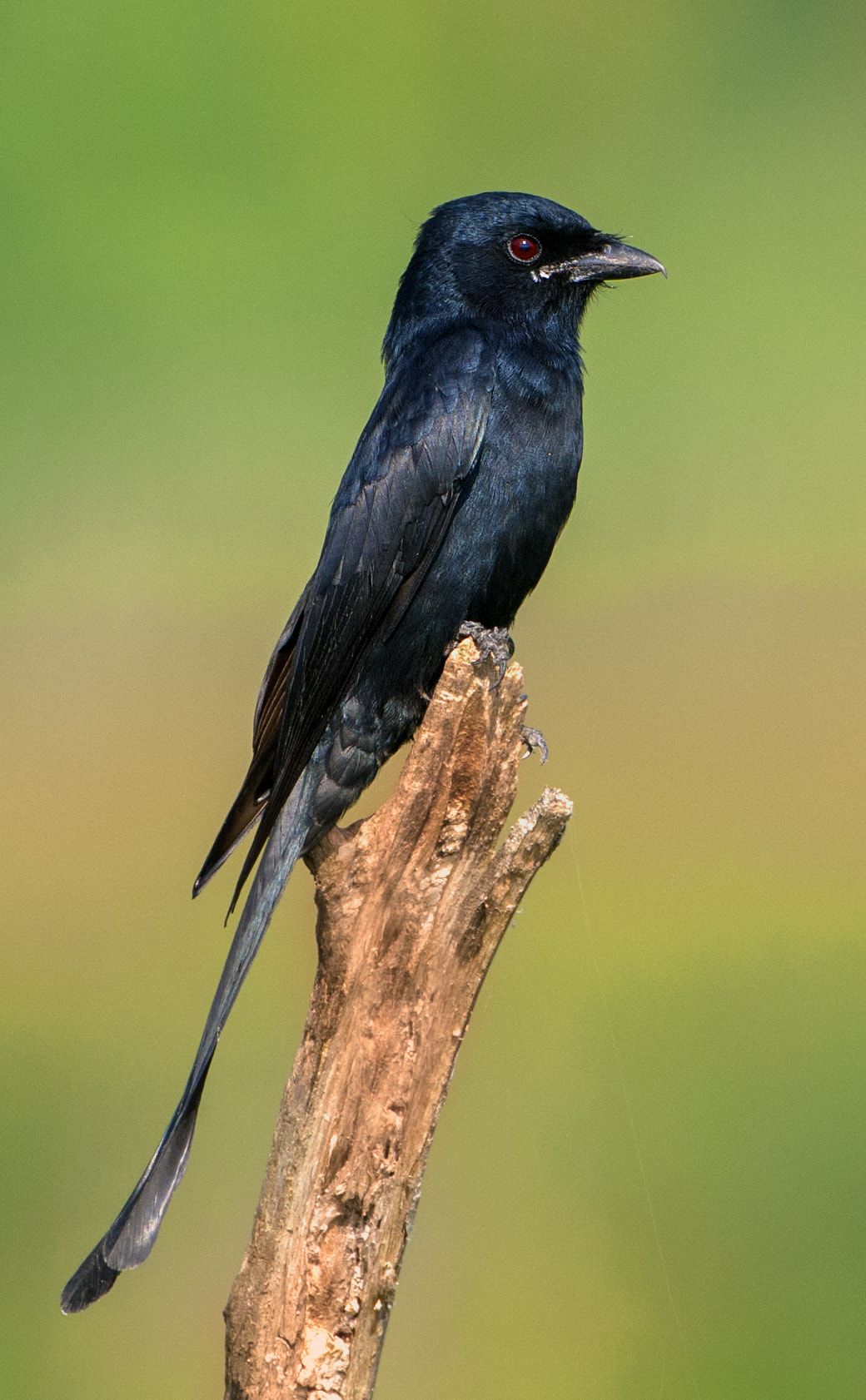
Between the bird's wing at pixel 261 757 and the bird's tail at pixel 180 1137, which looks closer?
the bird's tail at pixel 180 1137

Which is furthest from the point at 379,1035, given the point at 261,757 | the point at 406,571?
the point at 406,571

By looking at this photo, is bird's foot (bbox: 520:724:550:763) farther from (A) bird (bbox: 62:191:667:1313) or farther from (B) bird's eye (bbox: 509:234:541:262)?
(B) bird's eye (bbox: 509:234:541:262)

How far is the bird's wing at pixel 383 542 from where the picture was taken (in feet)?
8.87

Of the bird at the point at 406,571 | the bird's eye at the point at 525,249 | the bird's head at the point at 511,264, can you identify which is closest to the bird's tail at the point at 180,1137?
the bird at the point at 406,571

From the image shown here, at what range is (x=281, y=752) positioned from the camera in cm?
272

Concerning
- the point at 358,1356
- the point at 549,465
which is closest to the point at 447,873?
the point at 358,1356

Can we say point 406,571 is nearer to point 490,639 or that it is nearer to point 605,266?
point 490,639

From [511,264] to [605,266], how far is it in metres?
0.23

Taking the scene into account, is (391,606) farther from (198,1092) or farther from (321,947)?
(198,1092)

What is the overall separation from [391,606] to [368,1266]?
4.17 ft

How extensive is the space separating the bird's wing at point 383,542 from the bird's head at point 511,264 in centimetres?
29

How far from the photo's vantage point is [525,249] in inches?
121

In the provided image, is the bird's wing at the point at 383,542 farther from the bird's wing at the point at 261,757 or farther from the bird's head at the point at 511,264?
the bird's head at the point at 511,264

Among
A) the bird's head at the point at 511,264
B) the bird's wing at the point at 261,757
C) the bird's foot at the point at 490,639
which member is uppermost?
the bird's head at the point at 511,264
